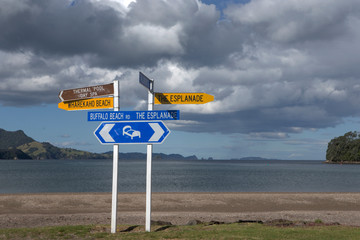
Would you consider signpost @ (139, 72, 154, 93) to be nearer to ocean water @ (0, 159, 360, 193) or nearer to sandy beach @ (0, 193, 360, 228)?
sandy beach @ (0, 193, 360, 228)

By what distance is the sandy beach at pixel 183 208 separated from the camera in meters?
20.8

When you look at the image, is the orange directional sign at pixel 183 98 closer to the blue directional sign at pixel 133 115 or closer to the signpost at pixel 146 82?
the signpost at pixel 146 82

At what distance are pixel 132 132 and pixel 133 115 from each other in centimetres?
59

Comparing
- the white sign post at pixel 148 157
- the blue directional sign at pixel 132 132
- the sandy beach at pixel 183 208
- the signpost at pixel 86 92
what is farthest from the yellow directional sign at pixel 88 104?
the sandy beach at pixel 183 208

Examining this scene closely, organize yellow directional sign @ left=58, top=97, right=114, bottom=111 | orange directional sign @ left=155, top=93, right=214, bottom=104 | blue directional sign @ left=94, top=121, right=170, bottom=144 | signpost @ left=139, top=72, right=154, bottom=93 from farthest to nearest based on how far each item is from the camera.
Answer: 1. yellow directional sign @ left=58, top=97, right=114, bottom=111
2. orange directional sign @ left=155, top=93, right=214, bottom=104
3. signpost @ left=139, top=72, right=154, bottom=93
4. blue directional sign @ left=94, top=121, right=170, bottom=144

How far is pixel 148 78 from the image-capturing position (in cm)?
1238

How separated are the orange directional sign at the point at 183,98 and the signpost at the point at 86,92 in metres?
1.69

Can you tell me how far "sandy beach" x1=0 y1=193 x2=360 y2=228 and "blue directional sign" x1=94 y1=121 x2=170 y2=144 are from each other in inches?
336

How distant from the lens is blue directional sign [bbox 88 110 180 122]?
38.9 feet

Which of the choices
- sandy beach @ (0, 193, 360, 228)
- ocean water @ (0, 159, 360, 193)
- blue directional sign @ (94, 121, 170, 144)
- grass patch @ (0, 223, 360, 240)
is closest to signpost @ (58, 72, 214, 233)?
blue directional sign @ (94, 121, 170, 144)

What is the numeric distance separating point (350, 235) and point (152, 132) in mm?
7035

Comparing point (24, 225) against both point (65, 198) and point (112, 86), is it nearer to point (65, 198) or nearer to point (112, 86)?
point (112, 86)

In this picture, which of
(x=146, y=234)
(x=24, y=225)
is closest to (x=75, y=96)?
(x=146, y=234)

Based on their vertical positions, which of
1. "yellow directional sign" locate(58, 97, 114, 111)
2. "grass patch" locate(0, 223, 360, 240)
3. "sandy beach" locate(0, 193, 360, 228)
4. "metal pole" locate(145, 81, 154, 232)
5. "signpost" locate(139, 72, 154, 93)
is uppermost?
"signpost" locate(139, 72, 154, 93)
